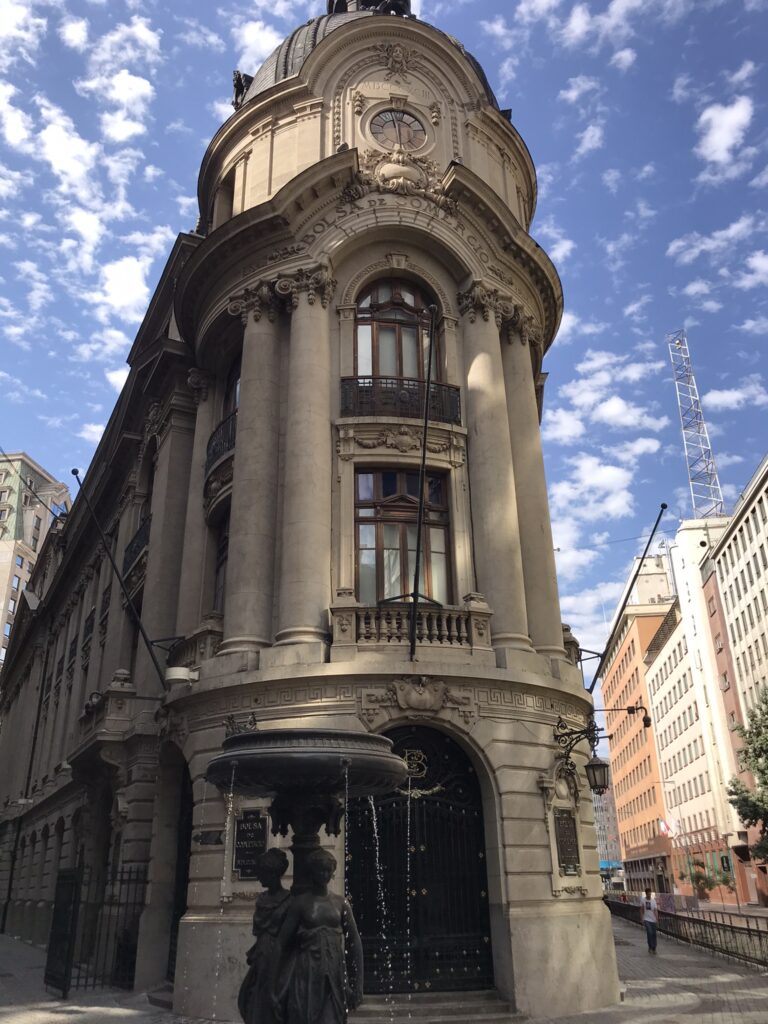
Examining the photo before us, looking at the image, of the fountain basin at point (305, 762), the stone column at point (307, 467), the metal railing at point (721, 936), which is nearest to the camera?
the fountain basin at point (305, 762)

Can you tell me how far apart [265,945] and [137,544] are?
64.8ft

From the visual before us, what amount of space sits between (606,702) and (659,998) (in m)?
110

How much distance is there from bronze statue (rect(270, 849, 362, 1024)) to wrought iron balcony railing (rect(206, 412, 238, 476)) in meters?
14.0

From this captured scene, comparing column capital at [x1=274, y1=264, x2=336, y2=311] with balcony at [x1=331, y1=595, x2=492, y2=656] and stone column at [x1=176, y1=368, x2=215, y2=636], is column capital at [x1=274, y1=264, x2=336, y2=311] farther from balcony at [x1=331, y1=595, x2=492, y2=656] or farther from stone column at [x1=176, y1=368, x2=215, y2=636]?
balcony at [x1=331, y1=595, x2=492, y2=656]

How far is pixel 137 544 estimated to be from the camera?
2661 centimetres

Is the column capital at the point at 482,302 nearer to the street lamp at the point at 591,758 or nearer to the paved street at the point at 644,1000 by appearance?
the street lamp at the point at 591,758

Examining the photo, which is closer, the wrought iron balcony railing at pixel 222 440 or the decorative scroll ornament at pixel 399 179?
the decorative scroll ornament at pixel 399 179

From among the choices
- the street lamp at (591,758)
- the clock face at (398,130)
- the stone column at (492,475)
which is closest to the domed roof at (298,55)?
the clock face at (398,130)

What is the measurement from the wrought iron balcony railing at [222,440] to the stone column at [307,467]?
2514 millimetres

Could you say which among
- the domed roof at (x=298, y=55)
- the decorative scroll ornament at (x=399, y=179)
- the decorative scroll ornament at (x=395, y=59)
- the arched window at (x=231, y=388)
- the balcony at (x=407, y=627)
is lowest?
the balcony at (x=407, y=627)

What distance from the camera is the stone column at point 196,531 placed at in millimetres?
20891

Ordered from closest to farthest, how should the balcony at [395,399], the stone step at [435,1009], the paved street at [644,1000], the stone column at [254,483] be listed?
the stone step at [435,1009]
the paved street at [644,1000]
the stone column at [254,483]
the balcony at [395,399]

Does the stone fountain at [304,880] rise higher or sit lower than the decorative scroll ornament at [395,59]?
lower

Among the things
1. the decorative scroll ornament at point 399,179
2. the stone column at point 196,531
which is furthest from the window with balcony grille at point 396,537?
the decorative scroll ornament at point 399,179
